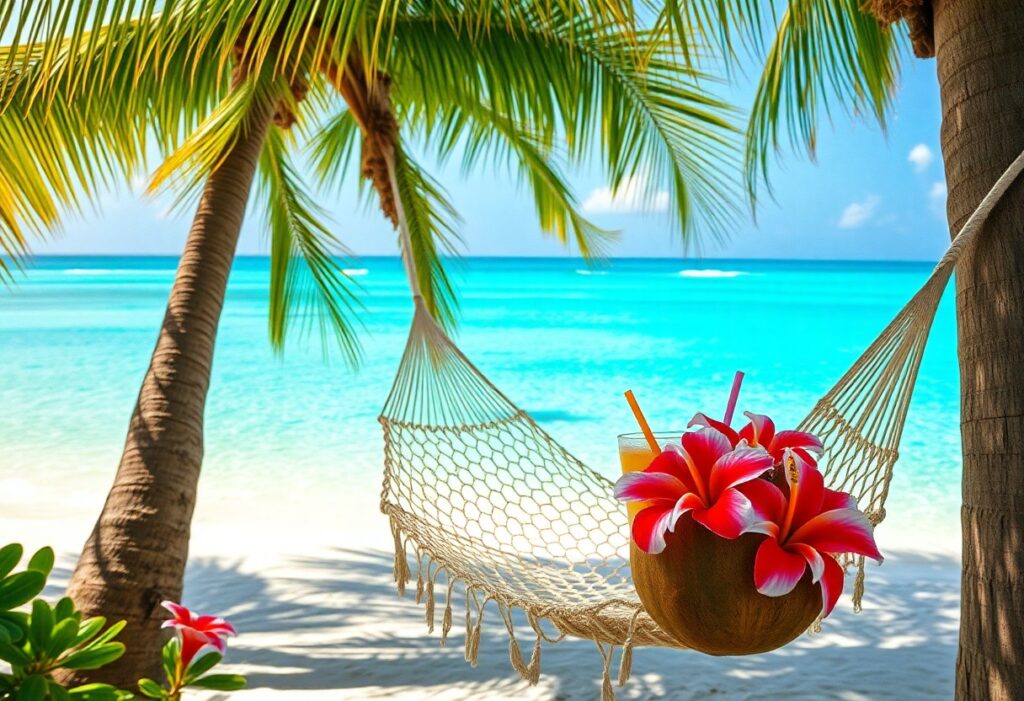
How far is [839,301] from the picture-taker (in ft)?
60.6

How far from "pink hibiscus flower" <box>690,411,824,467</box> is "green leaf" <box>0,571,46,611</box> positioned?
2.55ft

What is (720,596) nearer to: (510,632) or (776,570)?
(776,570)

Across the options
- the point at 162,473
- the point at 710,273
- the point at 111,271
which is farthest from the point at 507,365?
the point at 111,271

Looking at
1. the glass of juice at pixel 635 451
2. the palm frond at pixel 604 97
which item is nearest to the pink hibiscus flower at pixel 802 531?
the glass of juice at pixel 635 451

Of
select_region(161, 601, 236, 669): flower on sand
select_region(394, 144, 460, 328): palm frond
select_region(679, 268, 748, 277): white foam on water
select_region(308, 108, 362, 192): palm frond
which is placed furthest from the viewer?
select_region(679, 268, 748, 277): white foam on water

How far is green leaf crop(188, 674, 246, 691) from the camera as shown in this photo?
1.27m

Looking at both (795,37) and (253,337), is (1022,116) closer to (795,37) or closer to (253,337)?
(795,37)

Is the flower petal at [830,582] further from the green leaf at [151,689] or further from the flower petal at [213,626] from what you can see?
the green leaf at [151,689]

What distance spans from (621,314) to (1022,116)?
1667 cm

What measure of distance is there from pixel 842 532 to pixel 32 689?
0.92 metres

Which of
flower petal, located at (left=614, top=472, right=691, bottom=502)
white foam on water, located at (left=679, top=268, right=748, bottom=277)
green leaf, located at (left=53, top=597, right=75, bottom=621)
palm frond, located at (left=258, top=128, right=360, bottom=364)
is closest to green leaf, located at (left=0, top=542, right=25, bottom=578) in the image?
green leaf, located at (left=53, top=597, right=75, bottom=621)

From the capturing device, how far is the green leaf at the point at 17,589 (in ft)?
3.48

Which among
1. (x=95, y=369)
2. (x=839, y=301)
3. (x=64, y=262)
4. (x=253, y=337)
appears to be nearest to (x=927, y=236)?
(x=839, y=301)

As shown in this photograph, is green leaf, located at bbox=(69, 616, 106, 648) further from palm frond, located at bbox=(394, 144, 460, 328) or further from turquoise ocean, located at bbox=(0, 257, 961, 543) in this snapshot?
turquoise ocean, located at bbox=(0, 257, 961, 543)
